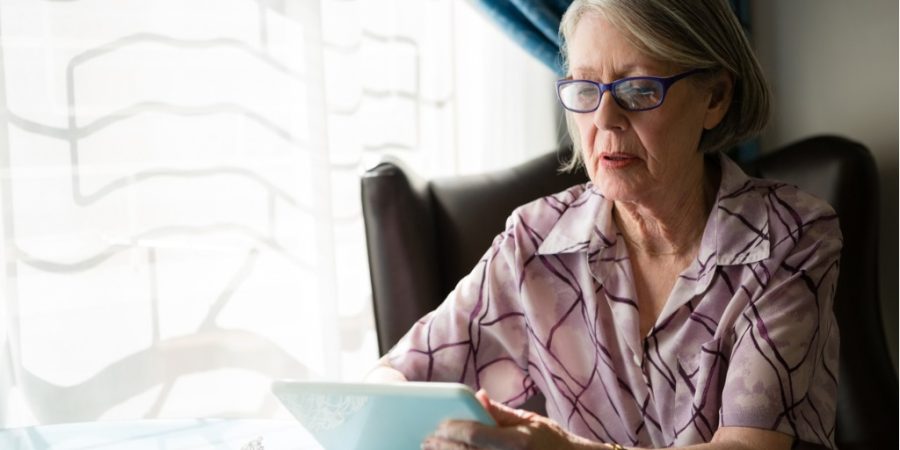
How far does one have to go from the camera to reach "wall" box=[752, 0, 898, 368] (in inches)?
85.4

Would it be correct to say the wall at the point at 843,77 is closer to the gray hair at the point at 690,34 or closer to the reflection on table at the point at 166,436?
the gray hair at the point at 690,34

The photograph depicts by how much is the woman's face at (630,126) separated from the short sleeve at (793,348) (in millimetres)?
204

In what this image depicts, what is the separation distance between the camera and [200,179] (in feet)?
5.96

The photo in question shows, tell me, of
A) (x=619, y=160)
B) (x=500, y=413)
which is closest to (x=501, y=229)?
(x=619, y=160)

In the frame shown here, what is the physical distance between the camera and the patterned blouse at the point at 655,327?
1293mm

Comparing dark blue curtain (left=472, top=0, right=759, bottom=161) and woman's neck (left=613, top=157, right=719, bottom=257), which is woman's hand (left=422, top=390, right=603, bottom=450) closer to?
woman's neck (left=613, top=157, right=719, bottom=257)

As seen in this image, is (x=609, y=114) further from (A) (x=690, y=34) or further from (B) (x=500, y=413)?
(B) (x=500, y=413)

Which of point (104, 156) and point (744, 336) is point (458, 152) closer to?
point (104, 156)

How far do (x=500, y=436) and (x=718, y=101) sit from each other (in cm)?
70

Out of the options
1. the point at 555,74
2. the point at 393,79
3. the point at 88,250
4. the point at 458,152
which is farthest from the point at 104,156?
the point at 555,74

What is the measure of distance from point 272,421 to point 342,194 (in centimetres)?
85

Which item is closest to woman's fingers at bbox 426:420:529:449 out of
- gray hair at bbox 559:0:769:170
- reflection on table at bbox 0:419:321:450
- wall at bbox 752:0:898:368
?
reflection on table at bbox 0:419:321:450

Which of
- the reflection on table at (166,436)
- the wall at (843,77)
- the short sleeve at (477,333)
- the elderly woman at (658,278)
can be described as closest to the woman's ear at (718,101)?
the elderly woman at (658,278)

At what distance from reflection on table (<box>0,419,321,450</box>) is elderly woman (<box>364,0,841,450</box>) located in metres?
0.25
